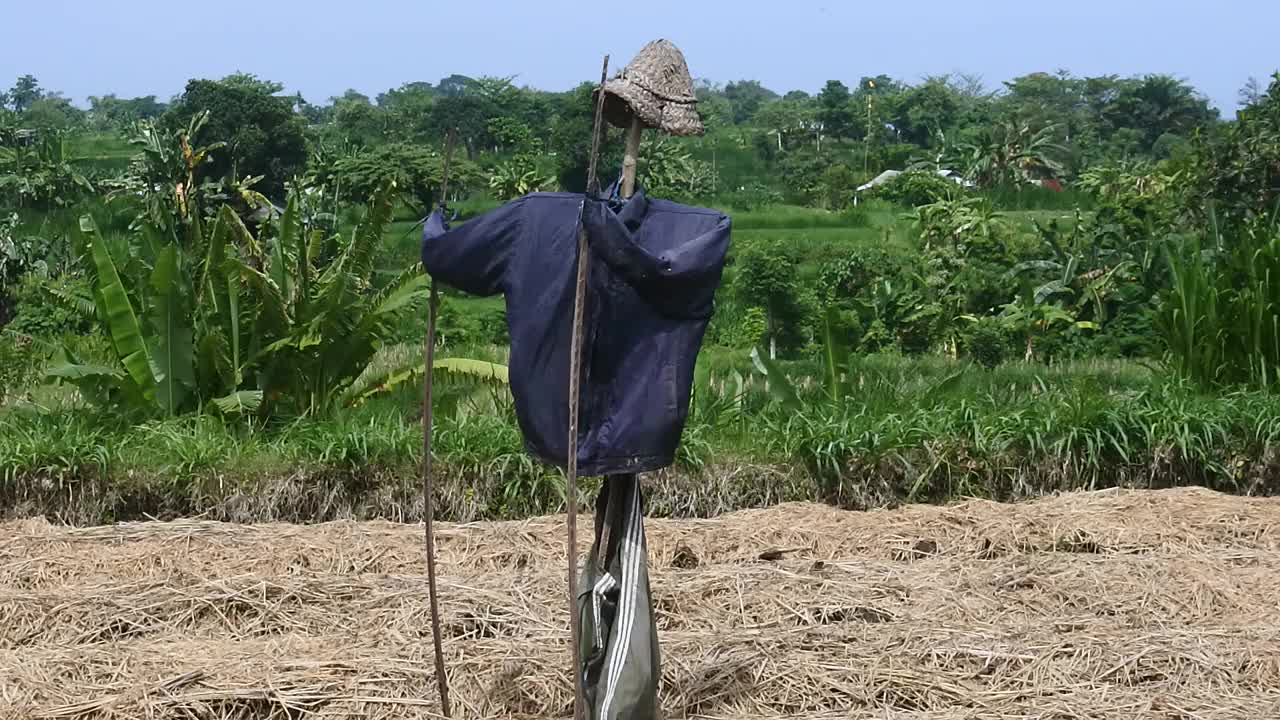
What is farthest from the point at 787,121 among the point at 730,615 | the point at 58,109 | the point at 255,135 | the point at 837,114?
the point at 730,615

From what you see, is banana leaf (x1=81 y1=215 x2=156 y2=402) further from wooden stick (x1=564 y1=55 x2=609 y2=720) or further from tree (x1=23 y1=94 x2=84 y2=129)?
tree (x1=23 y1=94 x2=84 y2=129)

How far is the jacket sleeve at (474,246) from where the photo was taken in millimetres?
3207

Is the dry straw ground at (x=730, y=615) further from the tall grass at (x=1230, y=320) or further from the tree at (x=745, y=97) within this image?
the tree at (x=745, y=97)

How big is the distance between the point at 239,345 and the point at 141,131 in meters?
16.7

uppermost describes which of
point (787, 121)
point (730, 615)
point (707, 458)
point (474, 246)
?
point (787, 121)

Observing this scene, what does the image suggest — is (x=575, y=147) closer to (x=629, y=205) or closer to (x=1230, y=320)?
(x=1230, y=320)

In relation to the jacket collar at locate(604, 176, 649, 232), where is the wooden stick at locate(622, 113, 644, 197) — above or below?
above

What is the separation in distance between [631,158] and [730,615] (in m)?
1.66

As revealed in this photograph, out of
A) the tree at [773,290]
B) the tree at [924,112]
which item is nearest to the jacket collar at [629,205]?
the tree at [773,290]

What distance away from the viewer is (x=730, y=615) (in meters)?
4.38


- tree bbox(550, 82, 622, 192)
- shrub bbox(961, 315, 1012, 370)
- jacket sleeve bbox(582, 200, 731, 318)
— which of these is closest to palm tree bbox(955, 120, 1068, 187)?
tree bbox(550, 82, 622, 192)

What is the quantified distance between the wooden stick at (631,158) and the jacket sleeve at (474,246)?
0.22m

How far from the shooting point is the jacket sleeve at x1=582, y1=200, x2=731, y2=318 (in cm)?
301

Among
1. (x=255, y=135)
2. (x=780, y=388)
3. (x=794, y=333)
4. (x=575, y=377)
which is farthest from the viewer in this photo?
(x=255, y=135)
